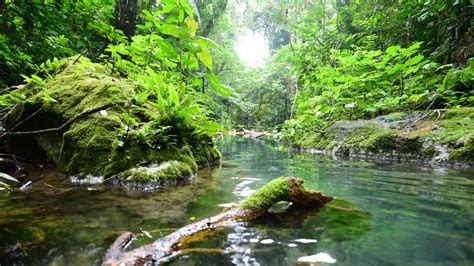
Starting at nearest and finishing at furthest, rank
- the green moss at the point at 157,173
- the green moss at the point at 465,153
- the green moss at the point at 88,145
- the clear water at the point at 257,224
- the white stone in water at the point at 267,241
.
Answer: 1. the clear water at the point at 257,224
2. the white stone in water at the point at 267,241
3. the green moss at the point at 157,173
4. the green moss at the point at 88,145
5. the green moss at the point at 465,153

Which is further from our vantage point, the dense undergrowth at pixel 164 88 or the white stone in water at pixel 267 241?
the dense undergrowth at pixel 164 88

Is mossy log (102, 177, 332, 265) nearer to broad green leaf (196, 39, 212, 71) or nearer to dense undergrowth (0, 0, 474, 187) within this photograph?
dense undergrowth (0, 0, 474, 187)

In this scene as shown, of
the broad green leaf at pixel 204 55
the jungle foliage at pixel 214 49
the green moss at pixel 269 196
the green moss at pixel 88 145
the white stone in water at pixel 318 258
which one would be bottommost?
the white stone in water at pixel 318 258

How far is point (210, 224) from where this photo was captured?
1.86 m

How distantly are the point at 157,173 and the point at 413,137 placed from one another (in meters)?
4.92

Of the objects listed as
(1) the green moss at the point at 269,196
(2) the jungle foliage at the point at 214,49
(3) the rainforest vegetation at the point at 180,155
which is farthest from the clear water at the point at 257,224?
(2) the jungle foliage at the point at 214,49

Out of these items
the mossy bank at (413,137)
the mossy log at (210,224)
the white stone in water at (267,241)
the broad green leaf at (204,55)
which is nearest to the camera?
the mossy log at (210,224)

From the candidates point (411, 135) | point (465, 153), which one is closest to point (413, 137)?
point (411, 135)

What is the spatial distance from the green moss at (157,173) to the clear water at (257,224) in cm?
30

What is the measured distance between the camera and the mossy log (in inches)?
53.6

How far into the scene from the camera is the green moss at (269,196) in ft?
6.92

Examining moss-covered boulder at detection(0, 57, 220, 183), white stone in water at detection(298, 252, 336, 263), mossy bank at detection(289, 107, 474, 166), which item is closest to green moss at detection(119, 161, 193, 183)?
moss-covered boulder at detection(0, 57, 220, 183)

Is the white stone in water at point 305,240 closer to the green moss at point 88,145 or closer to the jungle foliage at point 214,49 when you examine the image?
the jungle foliage at point 214,49

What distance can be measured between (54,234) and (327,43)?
40.9ft
